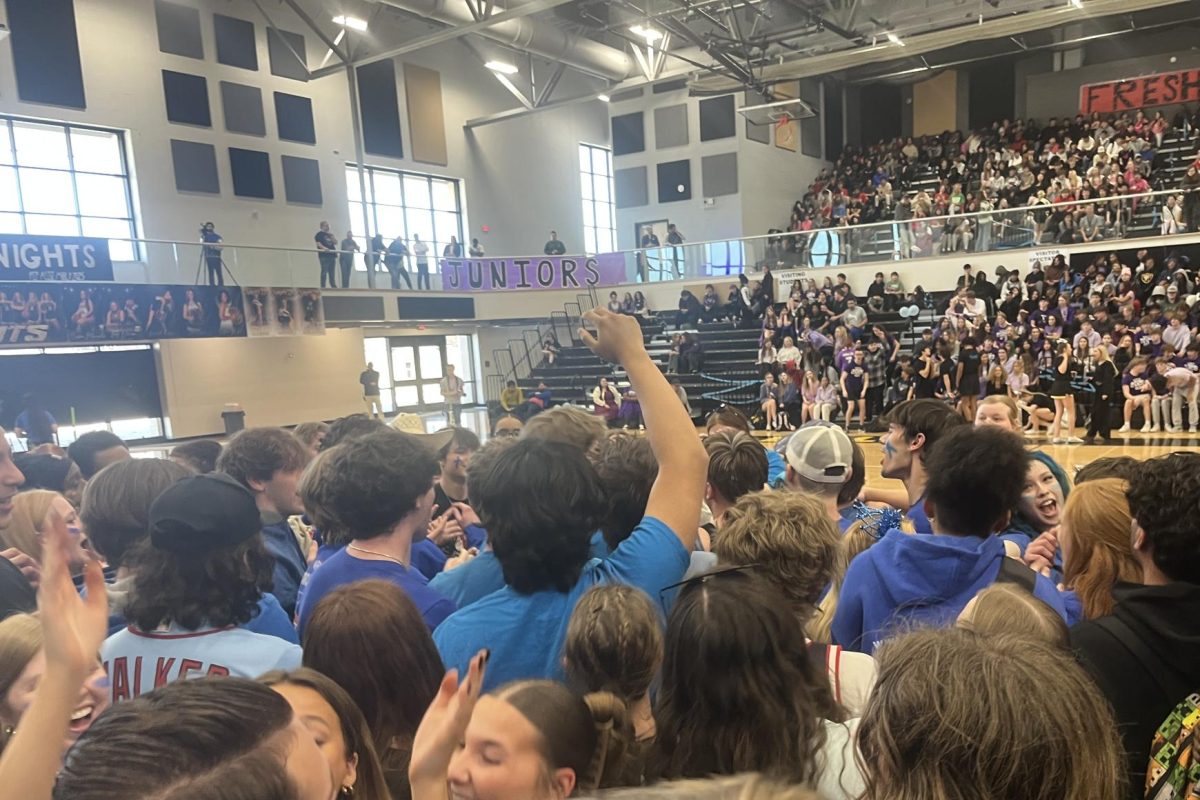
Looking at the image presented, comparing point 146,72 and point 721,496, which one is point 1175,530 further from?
point 146,72

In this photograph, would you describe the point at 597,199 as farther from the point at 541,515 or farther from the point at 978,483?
the point at 541,515

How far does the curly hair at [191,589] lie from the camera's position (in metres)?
1.64

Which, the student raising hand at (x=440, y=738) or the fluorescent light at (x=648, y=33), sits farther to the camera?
the fluorescent light at (x=648, y=33)

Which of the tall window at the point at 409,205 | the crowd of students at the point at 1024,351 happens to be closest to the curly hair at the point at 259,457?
the crowd of students at the point at 1024,351

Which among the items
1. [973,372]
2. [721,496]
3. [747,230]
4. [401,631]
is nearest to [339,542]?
[401,631]

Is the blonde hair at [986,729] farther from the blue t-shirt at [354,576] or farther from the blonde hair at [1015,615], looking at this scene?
the blue t-shirt at [354,576]

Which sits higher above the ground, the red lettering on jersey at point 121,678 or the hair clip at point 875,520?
the red lettering on jersey at point 121,678

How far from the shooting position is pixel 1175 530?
1.58 meters

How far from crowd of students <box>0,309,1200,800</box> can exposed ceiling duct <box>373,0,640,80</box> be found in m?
15.4

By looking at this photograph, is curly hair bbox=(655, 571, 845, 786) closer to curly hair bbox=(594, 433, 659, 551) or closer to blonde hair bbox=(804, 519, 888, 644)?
blonde hair bbox=(804, 519, 888, 644)

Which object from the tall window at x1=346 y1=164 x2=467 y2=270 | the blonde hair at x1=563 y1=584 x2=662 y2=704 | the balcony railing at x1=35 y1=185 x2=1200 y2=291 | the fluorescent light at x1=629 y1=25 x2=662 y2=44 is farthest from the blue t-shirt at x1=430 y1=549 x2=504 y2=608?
the tall window at x1=346 y1=164 x2=467 y2=270

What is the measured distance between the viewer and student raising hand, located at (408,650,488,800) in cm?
98

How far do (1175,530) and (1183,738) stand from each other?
437 mm

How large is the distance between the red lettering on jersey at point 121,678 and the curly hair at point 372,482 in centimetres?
59
